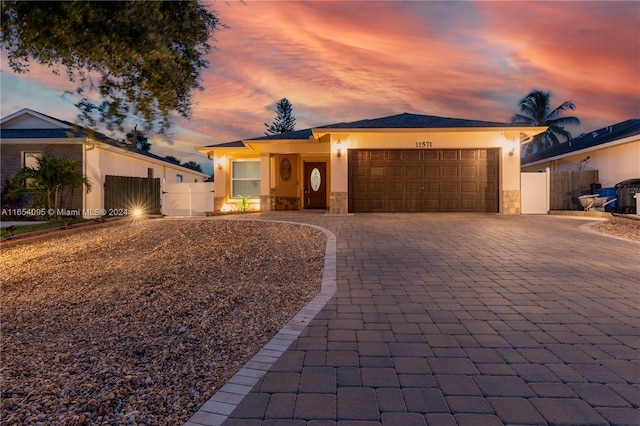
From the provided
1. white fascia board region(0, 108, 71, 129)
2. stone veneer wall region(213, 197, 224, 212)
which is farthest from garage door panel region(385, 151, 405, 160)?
white fascia board region(0, 108, 71, 129)

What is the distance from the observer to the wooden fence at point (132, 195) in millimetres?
18750

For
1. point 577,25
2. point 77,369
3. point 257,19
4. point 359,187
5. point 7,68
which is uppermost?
point 577,25

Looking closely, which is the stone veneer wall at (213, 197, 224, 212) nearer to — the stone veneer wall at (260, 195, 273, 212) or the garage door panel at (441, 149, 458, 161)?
the stone veneer wall at (260, 195, 273, 212)

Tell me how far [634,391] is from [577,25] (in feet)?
31.6

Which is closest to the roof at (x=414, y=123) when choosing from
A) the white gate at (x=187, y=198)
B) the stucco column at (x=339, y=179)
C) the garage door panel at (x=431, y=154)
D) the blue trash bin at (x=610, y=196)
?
the stucco column at (x=339, y=179)

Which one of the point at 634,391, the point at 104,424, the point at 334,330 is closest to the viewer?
the point at 104,424

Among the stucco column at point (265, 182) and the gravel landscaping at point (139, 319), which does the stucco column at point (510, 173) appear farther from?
the stucco column at point (265, 182)

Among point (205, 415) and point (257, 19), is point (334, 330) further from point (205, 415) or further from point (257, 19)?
point (257, 19)

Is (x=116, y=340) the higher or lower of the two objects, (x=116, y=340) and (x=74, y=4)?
the lower

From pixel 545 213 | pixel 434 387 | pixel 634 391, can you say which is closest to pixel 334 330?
pixel 434 387

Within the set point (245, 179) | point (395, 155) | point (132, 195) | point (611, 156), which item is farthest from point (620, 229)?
point (132, 195)

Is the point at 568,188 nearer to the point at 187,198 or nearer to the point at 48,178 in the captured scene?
the point at 187,198

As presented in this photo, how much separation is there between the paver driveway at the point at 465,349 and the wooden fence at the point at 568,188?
37.0 feet

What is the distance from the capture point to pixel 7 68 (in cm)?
461
